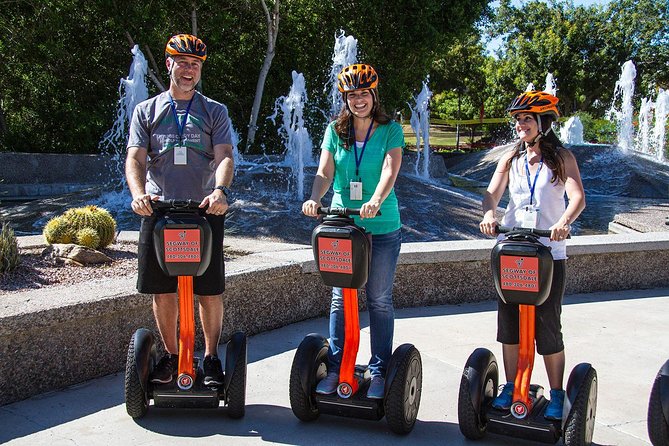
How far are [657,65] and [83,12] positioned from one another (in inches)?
1171

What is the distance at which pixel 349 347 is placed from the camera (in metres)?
3.87

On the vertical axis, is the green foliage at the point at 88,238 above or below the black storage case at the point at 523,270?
below

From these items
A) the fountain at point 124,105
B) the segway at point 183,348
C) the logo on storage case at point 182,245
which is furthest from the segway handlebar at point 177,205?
the fountain at point 124,105

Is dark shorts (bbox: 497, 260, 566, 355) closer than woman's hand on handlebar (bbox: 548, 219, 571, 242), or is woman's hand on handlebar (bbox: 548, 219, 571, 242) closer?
woman's hand on handlebar (bbox: 548, 219, 571, 242)

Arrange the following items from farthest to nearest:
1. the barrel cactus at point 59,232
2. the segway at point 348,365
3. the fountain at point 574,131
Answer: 1. the fountain at point 574,131
2. the barrel cactus at point 59,232
3. the segway at point 348,365

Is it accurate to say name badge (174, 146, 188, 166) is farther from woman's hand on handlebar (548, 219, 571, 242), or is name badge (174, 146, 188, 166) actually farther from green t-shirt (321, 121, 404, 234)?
woman's hand on handlebar (548, 219, 571, 242)

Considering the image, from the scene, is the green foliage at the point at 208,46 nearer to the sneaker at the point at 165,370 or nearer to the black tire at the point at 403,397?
the sneaker at the point at 165,370

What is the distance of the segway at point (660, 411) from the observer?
3.39 m

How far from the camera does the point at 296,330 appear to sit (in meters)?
5.63

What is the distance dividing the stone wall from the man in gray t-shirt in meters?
0.58

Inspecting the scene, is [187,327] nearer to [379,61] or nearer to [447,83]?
[379,61]

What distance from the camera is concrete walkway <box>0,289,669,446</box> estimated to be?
3770mm

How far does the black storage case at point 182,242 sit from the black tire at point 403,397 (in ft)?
3.66

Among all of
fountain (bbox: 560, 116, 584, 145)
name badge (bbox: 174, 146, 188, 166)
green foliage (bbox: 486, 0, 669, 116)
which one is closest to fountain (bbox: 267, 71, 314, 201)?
name badge (bbox: 174, 146, 188, 166)
